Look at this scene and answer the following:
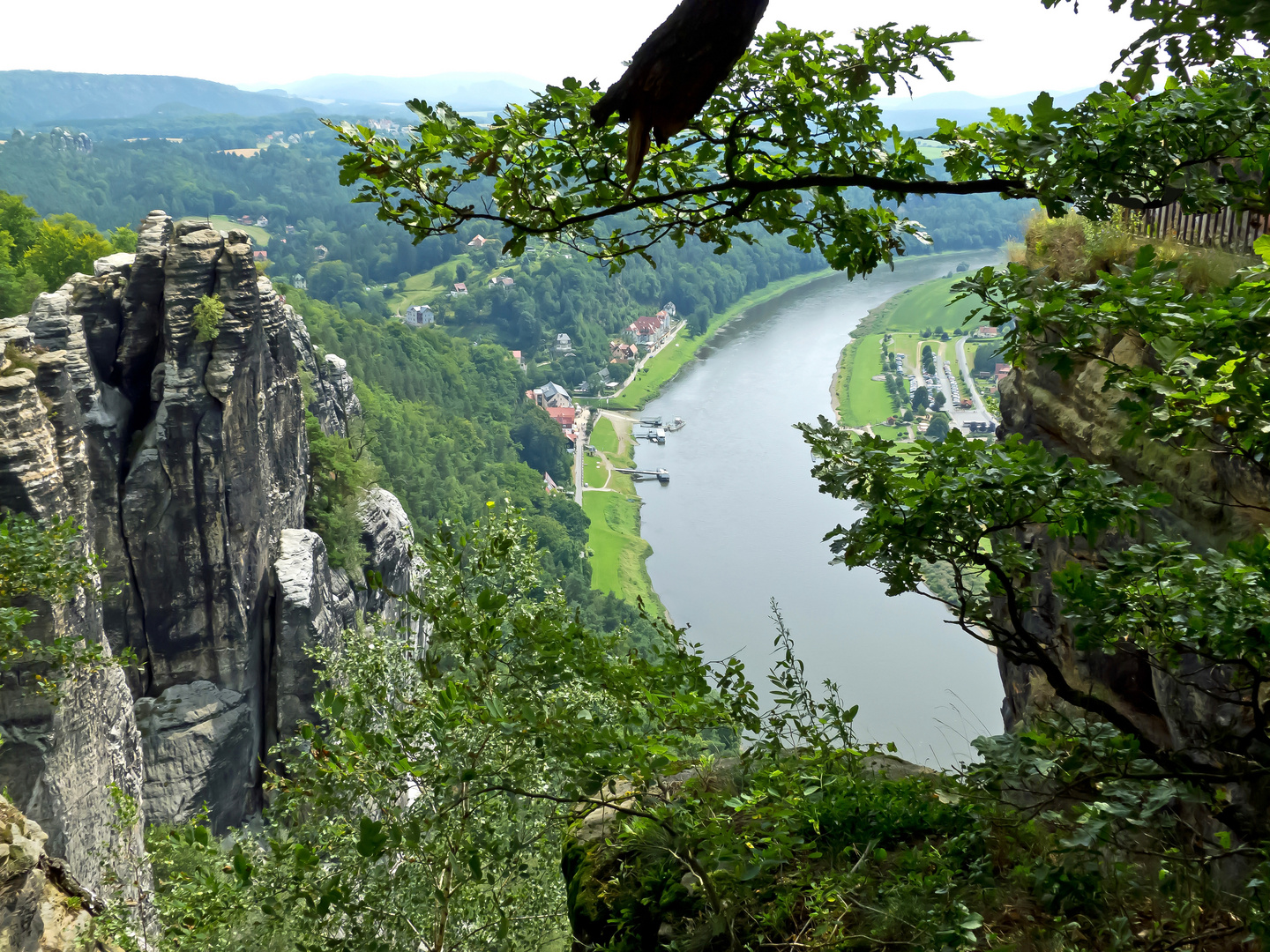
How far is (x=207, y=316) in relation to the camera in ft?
57.3

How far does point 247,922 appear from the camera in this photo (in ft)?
19.3

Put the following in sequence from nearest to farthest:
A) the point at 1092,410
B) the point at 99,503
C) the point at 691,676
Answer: the point at 691,676 → the point at 1092,410 → the point at 99,503

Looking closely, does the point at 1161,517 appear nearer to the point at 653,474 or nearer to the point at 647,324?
the point at 653,474

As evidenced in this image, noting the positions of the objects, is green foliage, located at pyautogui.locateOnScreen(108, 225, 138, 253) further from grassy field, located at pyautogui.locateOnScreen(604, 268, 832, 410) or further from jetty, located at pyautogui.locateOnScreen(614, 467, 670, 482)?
grassy field, located at pyautogui.locateOnScreen(604, 268, 832, 410)

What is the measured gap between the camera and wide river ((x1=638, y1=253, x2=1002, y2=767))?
3519 centimetres

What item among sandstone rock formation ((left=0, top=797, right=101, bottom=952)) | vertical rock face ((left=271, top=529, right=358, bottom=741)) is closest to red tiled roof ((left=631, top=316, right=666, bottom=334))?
vertical rock face ((left=271, top=529, right=358, bottom=741))

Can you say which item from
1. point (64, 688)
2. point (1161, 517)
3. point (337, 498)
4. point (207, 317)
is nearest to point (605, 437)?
point (337, 498)

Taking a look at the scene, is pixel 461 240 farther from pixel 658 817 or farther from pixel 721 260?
pixel 658 817

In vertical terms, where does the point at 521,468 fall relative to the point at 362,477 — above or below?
below

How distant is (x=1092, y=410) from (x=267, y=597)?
1995cm

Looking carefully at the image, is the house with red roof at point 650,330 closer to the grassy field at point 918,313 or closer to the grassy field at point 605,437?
the grassy field at point 605,437

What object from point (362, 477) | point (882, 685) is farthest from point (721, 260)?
point (362, 477)

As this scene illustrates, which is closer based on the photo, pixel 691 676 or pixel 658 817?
pixel 658 817

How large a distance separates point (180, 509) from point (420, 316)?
69.9m
